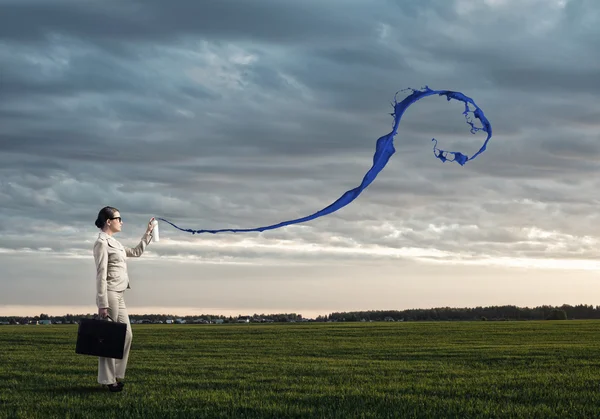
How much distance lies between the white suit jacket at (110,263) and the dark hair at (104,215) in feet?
0.52

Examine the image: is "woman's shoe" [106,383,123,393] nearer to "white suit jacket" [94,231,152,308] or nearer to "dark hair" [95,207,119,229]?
"white suit jacket" [94,231,152,308]

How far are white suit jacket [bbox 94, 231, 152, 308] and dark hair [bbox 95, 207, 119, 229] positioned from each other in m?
0.16

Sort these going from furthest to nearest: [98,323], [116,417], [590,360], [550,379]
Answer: [590,360]
[550,379]
[98,323]
[116,417]

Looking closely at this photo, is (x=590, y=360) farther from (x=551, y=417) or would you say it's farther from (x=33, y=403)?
(x=33, y=403)

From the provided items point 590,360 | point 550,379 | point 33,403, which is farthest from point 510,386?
point 590,360

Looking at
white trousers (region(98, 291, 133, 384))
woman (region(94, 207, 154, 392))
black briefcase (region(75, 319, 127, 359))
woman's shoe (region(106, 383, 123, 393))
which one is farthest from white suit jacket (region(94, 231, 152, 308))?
woman's shoe (region(106, 383, 123, 393))

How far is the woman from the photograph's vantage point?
12555 mm

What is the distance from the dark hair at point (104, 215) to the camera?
42.4ft

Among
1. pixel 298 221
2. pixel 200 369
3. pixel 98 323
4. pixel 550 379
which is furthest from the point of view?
pixel 200 369

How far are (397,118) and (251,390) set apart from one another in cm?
569

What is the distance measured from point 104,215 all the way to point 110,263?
80 centimetres

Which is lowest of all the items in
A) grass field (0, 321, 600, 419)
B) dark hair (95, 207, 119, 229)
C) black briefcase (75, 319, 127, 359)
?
grass field (0, 321, 600, 419)

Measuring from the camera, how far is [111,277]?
12797 millimetres

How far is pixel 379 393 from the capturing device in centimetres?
1297
